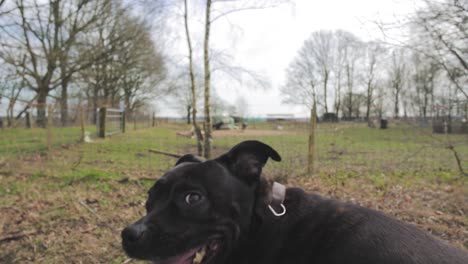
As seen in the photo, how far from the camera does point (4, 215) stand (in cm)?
493

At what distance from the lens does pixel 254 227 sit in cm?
242

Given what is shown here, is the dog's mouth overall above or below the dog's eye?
below

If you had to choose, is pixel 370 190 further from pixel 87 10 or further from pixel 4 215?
Result: pixel 87 10

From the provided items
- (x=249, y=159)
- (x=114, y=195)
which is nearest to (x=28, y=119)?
(x=114, y=195)

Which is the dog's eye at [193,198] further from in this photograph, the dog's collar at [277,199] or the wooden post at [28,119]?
the wooden post at [28,119]

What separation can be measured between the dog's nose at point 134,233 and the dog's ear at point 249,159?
808 millimetres

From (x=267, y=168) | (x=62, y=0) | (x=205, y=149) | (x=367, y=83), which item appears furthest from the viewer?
(x=367, y=83)

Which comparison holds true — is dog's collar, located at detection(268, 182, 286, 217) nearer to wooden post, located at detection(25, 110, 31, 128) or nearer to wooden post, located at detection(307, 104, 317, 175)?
wooden post, located at detection(307, 104, 317, 175)

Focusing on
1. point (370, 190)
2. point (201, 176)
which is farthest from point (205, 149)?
point (201, 176)

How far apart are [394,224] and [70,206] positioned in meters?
4.94

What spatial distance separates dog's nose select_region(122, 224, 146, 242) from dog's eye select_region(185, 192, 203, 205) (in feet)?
1.13

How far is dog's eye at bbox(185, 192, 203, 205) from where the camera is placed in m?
2.29

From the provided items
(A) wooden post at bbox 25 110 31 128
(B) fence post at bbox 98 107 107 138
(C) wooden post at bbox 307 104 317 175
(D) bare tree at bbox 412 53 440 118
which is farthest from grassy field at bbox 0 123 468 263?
(B) fence post at bbox 98 107 107 138

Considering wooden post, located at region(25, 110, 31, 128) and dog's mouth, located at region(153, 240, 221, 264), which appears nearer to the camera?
dog's mouth, located at region(153, 240, 221, 264)
